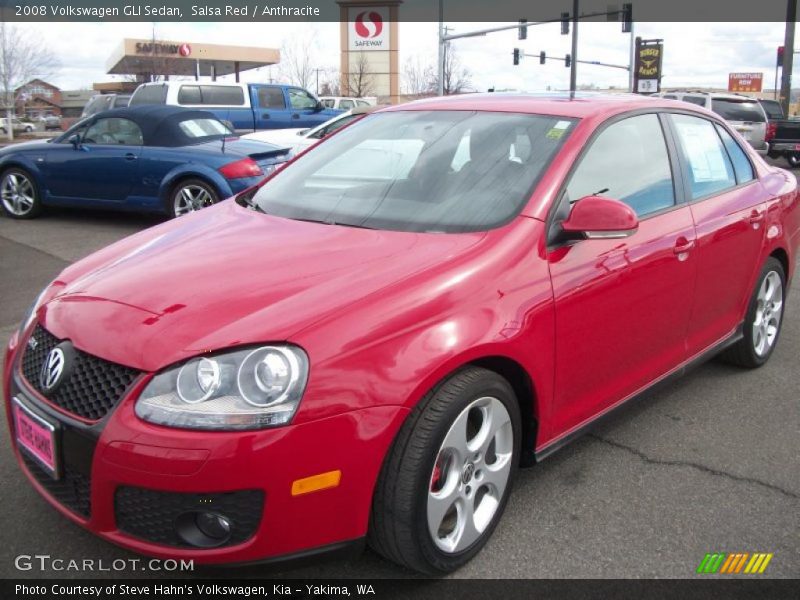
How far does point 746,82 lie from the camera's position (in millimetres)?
73812

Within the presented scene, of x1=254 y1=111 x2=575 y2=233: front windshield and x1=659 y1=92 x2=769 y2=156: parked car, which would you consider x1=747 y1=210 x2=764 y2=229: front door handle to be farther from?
x1=659 y1=92 x2=769 y2=156: parked car

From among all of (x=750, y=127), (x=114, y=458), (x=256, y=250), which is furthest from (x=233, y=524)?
(x=750, y=127)

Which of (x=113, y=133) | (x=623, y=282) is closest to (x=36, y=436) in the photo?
(x=623, y=282)

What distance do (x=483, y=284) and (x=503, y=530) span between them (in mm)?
970

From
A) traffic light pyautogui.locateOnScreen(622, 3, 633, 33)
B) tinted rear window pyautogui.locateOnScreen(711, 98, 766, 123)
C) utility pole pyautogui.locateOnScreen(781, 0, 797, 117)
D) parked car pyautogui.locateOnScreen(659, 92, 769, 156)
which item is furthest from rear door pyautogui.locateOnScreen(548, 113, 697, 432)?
traffic light pyautogui.locateOnScreen(622, 3, 633, 33)

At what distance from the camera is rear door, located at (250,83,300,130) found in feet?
54.2

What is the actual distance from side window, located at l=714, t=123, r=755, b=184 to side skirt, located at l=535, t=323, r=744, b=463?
86cm

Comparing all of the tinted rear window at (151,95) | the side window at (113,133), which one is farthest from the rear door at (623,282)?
the tinted rear window at (151,95)

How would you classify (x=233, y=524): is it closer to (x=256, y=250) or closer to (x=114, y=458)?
(x=114, y=458)

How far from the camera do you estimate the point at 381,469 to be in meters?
2.23

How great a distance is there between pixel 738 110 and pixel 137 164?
15.6 m

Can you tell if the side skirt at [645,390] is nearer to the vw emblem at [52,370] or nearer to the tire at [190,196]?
the vw emblem at [52,370]

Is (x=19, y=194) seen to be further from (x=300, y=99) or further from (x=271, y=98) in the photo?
(x=300, y=99)

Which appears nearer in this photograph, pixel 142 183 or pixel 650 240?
pixel 650 240
